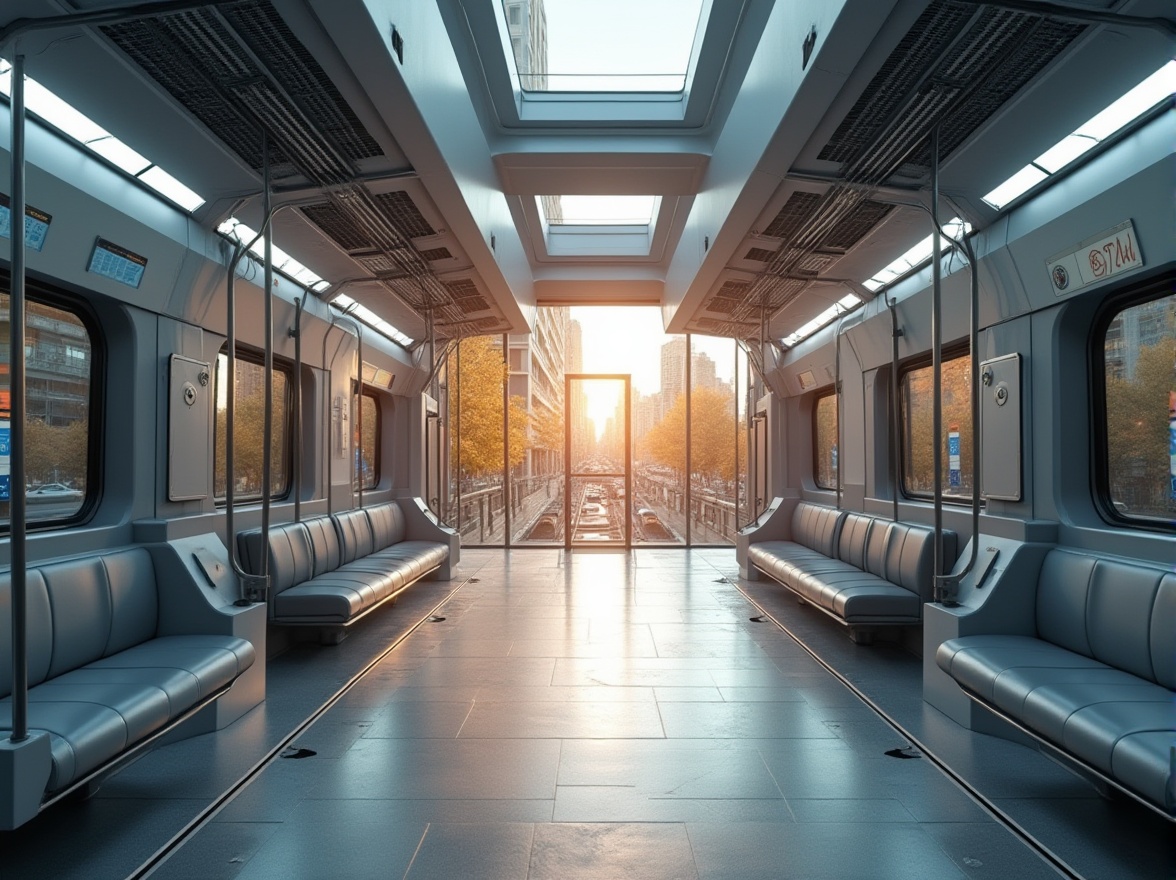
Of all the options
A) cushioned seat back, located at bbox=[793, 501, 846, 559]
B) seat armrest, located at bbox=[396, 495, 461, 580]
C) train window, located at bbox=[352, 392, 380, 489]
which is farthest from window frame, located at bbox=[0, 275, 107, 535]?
cushioned seat back, located at bbox=[793, 501, 846, 559]

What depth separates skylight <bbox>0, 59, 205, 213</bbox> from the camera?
11.4 feet

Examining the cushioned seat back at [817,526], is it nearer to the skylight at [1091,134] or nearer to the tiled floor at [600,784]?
the tiled floor at [600,784]

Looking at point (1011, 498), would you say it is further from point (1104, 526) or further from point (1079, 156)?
point (1079, 156)

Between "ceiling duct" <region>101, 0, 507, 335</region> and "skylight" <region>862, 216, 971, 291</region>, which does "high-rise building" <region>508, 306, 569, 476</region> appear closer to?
"skylight" <region>862, 216, 971, 291</region>

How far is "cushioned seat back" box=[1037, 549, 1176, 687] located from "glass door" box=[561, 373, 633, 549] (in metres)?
7.73

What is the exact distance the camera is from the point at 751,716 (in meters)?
4.34

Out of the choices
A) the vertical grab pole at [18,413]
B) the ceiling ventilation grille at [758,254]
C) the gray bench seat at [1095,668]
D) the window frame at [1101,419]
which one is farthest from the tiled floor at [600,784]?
the ceiling ventilation grille at [758,254]

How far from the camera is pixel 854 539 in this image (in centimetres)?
707

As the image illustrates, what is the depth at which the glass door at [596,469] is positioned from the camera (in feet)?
38.7

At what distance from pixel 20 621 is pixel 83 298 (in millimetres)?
2254

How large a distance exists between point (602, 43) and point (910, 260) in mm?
2864

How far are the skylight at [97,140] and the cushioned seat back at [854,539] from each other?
5511mm

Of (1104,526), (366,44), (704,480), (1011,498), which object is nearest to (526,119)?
(366,44)

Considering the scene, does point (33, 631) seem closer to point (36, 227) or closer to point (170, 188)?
→ point (36, 227)
